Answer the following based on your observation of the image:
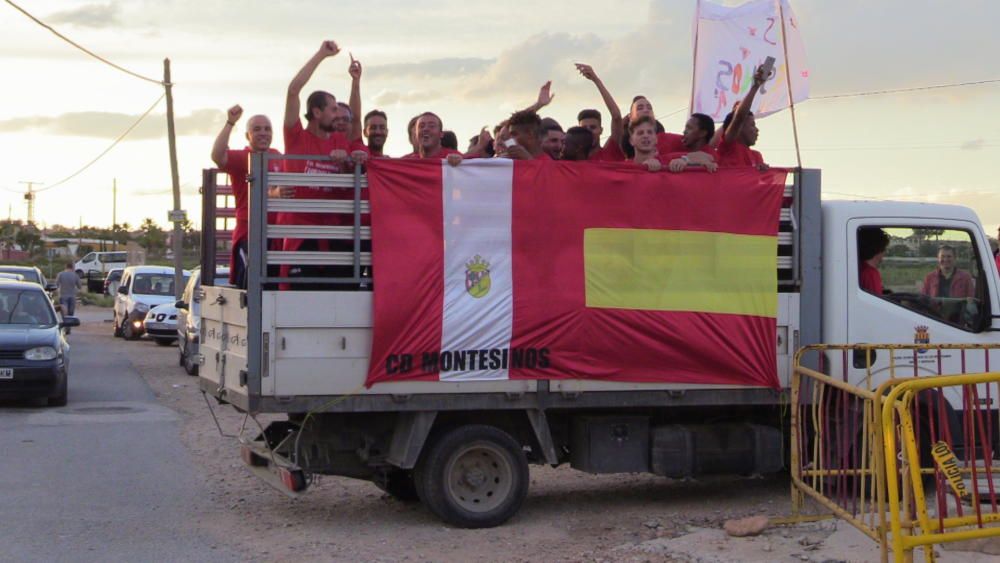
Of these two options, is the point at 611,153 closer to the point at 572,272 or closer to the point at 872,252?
the point at 572,272

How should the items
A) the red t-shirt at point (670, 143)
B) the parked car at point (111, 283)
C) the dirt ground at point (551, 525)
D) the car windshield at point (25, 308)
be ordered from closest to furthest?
the dirt ground at point (551, 525), the red t-shirt at point (670, 143), the car windshield at point (25, 308), the parked car at point (111, 283)

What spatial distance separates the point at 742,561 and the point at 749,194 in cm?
275

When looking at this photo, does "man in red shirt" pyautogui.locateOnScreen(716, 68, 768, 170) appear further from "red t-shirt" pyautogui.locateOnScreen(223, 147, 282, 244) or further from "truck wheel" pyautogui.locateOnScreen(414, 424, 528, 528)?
"red t-shirt" pyautogui.locateOnScreen(223, 147, 282, 244)

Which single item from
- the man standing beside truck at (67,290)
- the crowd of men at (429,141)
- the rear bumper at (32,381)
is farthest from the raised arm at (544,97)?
the man standing beside truck at (67,290)

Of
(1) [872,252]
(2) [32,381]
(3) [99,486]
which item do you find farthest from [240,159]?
(2) [32,381]

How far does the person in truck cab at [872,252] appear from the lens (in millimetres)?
8773

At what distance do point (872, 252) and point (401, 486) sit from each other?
385cm

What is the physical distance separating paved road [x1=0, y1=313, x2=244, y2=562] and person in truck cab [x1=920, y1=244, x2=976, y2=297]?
17.2 feet

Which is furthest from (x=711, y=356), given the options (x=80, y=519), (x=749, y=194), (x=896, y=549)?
(x=80, y=519)

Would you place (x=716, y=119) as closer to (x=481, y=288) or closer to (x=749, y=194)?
(x=749, y=194)

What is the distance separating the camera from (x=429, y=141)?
878 cm

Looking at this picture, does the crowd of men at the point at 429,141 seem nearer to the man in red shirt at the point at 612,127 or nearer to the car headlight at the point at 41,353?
the man in red shirt at the point at 612,127

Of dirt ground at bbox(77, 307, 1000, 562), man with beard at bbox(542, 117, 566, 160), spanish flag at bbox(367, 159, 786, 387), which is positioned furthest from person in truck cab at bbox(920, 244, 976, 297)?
man with beard at bbox(542, 117, 566, 160)

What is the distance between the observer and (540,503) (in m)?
9.23
